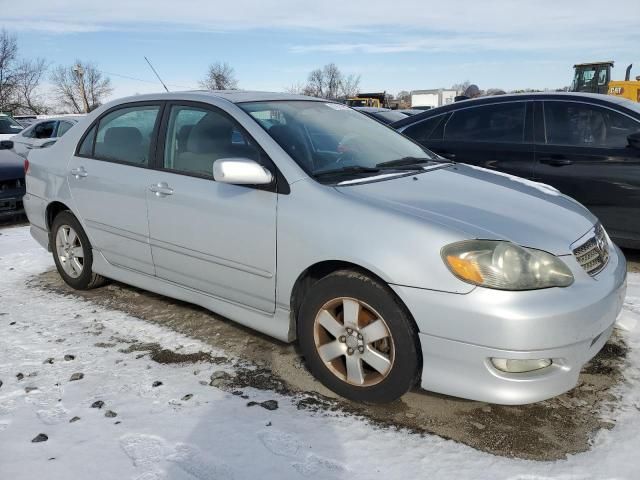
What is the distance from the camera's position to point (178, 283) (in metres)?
3.62

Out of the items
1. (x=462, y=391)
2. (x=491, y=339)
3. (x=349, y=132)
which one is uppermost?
(x=349, y=132)

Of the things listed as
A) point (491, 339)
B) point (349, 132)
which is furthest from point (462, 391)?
point (349, 132)

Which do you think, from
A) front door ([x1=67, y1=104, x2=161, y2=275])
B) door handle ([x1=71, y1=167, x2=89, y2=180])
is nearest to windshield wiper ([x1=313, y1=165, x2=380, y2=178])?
front door ([x1=67, y1=104, x2=161, y2=275])

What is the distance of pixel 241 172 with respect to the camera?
2898mm

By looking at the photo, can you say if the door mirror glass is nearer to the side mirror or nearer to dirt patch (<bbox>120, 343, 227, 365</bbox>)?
the side mirror

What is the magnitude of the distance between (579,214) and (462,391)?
1288mm

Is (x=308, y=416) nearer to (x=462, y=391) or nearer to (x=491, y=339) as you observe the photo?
(x=462, y=391)

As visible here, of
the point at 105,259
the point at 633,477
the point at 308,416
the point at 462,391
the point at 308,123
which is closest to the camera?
the point at 633,477

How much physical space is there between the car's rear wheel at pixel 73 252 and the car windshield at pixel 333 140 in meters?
1.90

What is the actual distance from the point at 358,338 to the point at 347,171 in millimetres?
985

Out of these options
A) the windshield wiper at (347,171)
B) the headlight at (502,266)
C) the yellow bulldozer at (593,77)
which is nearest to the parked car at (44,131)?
the windshield wiper at (347,171)

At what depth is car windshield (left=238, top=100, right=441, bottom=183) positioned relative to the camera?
312 cm

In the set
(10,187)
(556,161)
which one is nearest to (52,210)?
(10,187)

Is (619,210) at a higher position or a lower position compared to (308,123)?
lower
